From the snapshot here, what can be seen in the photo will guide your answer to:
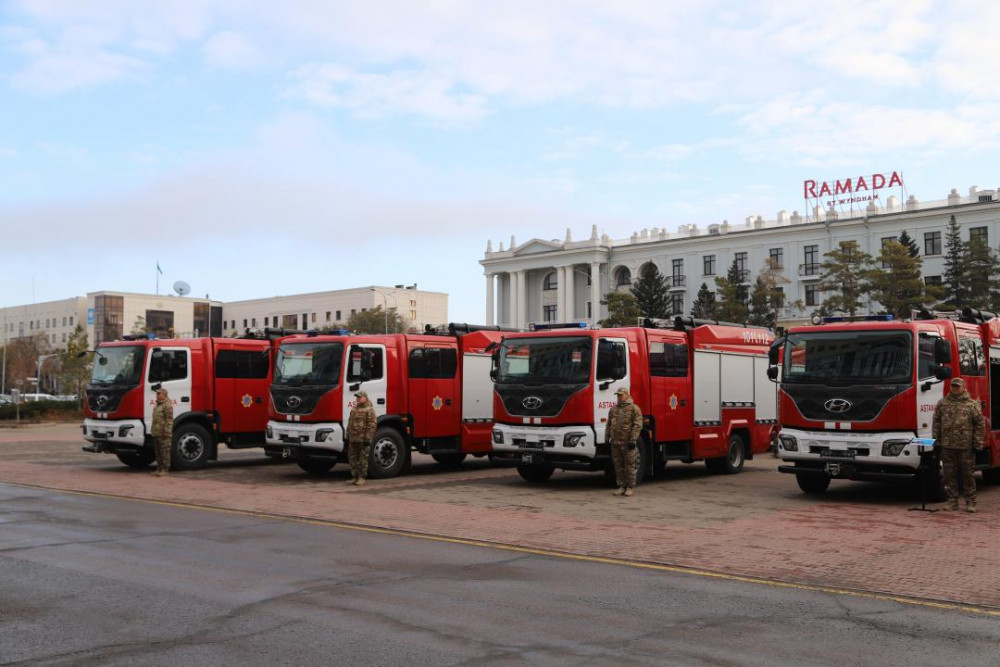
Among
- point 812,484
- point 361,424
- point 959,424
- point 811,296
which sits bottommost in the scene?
point 812,484

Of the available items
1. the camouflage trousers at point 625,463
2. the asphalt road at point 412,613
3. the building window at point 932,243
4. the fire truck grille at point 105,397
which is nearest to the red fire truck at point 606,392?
the camouflage trousers at point 625,463

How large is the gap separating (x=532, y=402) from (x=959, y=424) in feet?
22.9

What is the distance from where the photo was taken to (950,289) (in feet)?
195

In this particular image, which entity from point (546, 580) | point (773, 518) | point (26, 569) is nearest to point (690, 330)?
point (773, 518)

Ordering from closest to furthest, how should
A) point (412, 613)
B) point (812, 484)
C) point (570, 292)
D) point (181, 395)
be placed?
point (412, 613) < point (812, 484) < point (181, 395) < point (570, 292)

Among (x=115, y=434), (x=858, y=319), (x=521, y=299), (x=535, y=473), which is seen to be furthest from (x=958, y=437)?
(x=521, y=299)

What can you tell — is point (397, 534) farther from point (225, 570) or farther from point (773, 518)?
point (773, 518)

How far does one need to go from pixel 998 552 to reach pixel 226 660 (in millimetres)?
8610

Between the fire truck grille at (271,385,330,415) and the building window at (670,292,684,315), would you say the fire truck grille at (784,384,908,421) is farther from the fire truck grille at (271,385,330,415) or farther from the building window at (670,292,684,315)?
the building window at (670,292,684,315)

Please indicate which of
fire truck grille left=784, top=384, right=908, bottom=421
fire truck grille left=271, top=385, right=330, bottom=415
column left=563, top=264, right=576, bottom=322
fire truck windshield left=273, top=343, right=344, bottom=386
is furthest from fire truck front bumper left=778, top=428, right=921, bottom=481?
column left=563, top=264, right=576, bottom=322

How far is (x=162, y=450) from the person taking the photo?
786 inches

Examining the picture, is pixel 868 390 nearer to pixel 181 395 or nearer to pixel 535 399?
pixel 535 399

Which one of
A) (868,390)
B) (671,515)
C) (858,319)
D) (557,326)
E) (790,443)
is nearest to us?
(671,515)

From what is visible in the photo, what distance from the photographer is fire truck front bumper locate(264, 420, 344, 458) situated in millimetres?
18344
